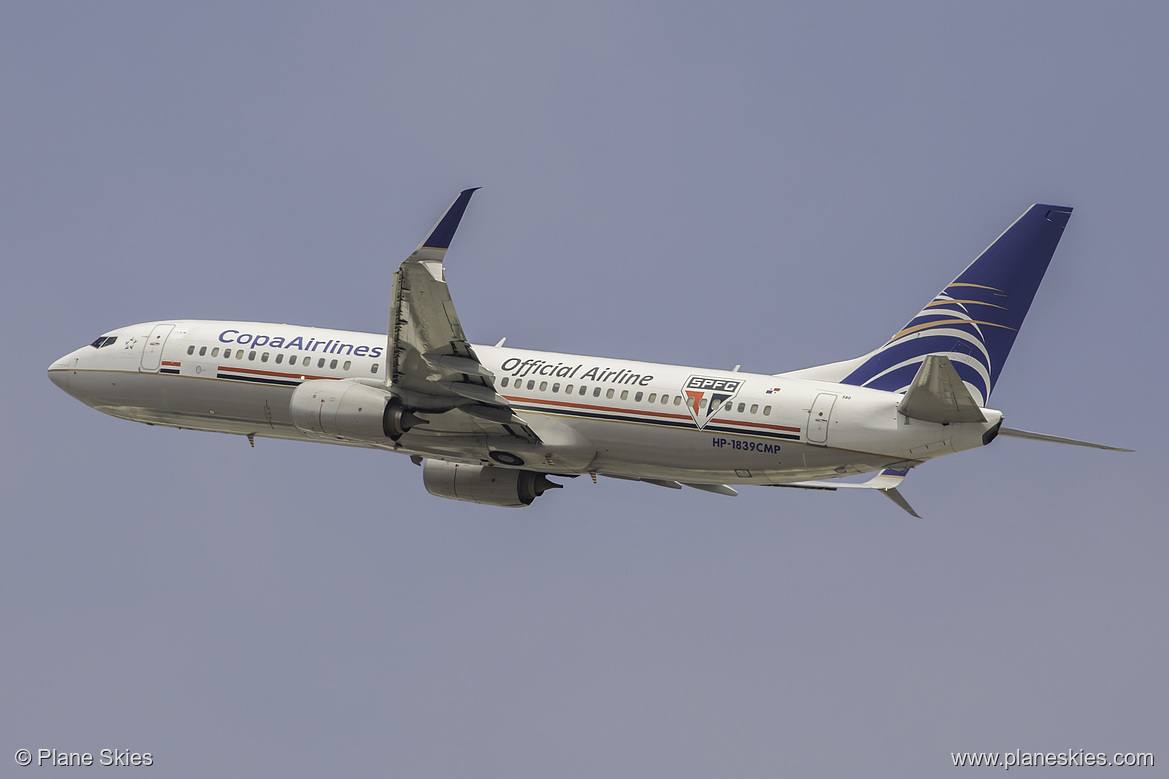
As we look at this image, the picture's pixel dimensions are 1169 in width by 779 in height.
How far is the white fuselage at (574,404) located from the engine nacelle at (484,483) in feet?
4.97

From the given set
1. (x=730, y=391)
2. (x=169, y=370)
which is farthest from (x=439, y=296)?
(x=169, y=370)

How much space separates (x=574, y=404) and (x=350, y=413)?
5.61 m

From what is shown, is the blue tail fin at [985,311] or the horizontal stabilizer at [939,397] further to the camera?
the blue tail fin at [985,311]

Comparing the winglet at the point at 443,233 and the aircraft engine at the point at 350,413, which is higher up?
the winglet at the point at 443,233

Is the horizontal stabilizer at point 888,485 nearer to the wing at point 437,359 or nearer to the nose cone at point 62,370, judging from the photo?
the wing at point 437,359

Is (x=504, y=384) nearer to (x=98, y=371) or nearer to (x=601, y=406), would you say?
(x=601, y=406)

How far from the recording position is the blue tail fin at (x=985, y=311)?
38.8 m

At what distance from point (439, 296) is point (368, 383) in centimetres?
431

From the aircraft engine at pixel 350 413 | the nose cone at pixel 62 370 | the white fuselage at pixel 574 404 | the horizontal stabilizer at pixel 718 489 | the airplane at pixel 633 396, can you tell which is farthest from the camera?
the nose cone at pixel 62 370

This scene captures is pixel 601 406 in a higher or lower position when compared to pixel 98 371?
lower

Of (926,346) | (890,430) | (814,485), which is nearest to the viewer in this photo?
(890,430)

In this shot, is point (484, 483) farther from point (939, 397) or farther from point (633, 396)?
point (939, 397)

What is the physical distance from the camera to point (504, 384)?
4125 cm

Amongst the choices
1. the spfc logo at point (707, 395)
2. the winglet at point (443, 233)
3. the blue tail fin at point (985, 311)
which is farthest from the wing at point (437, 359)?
the blue tail fin at point (985, 311)
